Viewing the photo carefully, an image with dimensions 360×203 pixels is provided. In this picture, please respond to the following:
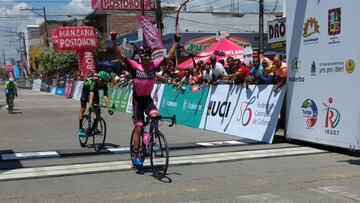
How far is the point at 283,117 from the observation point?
12148 millimetres

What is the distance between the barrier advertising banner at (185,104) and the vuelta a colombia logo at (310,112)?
4.45m

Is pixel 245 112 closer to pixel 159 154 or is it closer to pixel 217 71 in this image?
pixel 217 71

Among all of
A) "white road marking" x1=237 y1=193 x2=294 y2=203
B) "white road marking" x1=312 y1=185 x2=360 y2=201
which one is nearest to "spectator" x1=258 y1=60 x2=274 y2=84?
"white road marking" x1=312 y1=185 x2=360 y2=201

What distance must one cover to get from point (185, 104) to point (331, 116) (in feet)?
22.0

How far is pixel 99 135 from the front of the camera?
443 inches

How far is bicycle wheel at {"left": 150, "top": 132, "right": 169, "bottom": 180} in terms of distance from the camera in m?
8.00

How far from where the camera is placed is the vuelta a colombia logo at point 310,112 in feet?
36.0

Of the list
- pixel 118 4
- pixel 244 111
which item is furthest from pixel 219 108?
pixel 118 4

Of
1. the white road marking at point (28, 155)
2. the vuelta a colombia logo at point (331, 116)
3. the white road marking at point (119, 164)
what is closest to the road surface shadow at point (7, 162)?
the white road marking at point (28, 155)

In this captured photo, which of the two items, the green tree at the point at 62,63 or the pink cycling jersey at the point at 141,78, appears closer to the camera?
the pink cycling jersey at the point at 141,78

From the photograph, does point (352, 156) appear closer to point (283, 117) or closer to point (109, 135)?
point (283, 117)

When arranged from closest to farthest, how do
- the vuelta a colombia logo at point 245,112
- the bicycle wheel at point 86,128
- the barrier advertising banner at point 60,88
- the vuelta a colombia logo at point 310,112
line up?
the vuelta a colombia logo at point 310,112, the bicycle wheel at point 86,128, the vuelta a colombia logo at point 245,112, the barrier advertising banner at point 60,88

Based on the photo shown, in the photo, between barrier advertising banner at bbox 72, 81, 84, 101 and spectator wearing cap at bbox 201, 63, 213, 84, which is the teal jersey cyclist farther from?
barrier advertising banner at bbox 72, 81, 84, 101

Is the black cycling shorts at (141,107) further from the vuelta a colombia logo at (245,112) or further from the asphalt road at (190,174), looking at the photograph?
the vuelta a colombia logo at (245,112)
